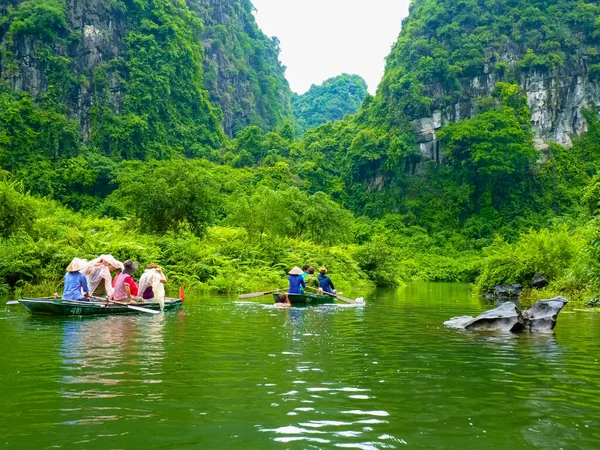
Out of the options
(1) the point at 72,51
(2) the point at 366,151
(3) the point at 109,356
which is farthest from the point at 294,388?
(1) the point at 72,51

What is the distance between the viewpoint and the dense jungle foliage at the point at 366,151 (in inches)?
1741

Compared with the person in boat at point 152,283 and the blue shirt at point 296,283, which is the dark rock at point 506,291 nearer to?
the blue shirt at point 296,283

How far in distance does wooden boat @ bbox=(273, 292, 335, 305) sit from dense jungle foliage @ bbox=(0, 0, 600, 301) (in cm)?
1399

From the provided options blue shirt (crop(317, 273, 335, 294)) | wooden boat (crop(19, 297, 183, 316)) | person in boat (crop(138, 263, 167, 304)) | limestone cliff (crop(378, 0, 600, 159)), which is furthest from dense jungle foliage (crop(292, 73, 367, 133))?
wooden boat (crop(19, 297, 183, 316))

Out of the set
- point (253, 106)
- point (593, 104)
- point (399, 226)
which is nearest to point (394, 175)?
point (399, 226)

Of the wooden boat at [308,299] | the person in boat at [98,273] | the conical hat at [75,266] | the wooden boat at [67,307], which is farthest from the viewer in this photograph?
the wooden boat at [308,299]

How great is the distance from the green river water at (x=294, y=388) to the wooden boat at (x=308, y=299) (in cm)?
539

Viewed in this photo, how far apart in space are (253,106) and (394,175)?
27.9m

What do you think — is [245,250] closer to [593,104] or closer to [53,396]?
[53,396]

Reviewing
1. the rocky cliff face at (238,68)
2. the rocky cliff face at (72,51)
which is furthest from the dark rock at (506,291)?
the rocky cliff face at (238,68)

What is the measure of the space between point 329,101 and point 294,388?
105m

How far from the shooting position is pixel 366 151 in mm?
62062

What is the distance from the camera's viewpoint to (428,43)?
65.2 m

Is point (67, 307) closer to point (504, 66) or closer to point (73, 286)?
point (73, 286)
